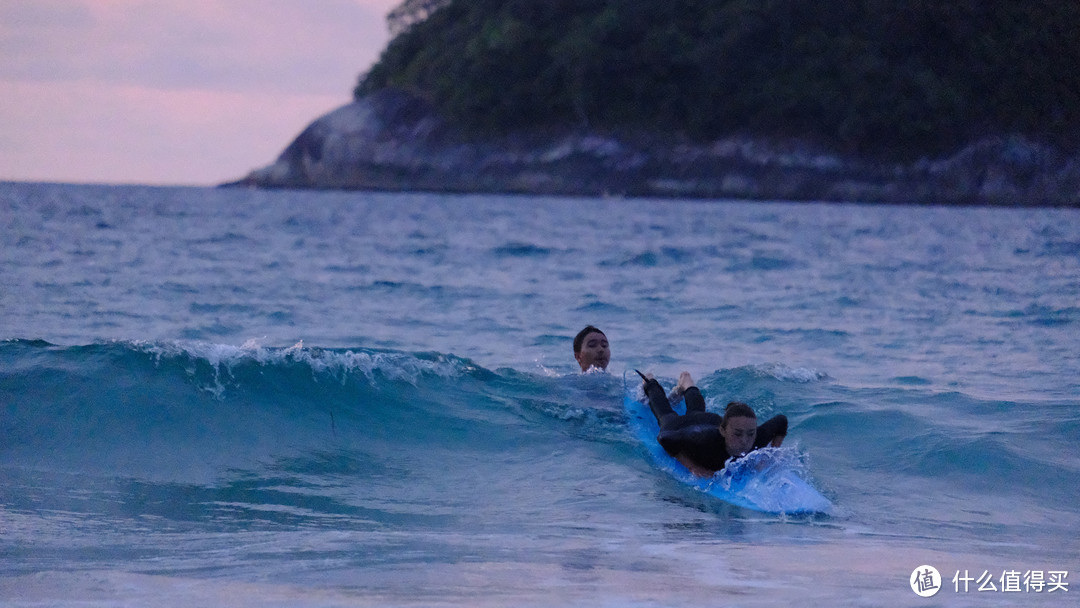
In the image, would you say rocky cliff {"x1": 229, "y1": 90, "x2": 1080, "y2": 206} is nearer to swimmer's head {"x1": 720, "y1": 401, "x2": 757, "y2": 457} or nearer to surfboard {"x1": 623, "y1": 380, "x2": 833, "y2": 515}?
surfboard {"x1": 623, "y1": 380, "x2": 833, "y2": 515}

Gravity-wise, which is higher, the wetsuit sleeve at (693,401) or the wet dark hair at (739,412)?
the wet dark hair at (739,412)

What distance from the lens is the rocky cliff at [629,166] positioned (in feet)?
216

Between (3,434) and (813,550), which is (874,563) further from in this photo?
(3,434)

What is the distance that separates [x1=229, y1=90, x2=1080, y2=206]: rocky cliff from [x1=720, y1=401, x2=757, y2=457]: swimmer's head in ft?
195

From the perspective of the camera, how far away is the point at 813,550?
5.12 meters

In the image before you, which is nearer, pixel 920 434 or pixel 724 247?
pixel 920 434

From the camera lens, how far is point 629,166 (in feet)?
247

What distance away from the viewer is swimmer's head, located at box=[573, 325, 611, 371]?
871 centimetres

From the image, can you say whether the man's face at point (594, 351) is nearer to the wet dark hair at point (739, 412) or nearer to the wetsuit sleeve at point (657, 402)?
the wetsuit sleeve at point (657, 402)

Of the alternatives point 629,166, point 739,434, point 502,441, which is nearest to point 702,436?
point 739,434

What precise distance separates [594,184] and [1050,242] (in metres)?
48.3

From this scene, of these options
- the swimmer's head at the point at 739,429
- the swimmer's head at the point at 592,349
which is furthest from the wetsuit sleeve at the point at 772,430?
the swimmer's head at the point at 592,349

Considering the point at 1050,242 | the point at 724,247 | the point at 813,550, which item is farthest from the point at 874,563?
the point at 1050,242

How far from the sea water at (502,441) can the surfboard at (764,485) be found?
116 millimetres
